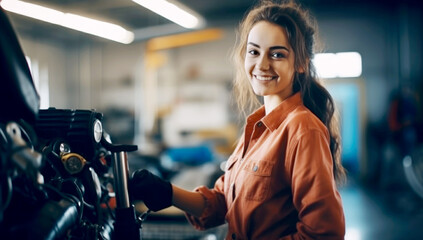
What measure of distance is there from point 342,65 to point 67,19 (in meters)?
6.16

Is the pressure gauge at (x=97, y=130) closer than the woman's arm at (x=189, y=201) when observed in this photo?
Yes

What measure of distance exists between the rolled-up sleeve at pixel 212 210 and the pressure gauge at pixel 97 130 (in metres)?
0.47

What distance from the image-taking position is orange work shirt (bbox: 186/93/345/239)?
44.9 inches

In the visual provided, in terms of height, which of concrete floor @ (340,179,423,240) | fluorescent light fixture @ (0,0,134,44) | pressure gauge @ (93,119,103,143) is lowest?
concrete floor @ (340,179,423,240)

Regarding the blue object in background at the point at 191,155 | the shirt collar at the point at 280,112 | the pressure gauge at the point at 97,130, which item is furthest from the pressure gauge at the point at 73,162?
the blue object in background at the point at 191,155

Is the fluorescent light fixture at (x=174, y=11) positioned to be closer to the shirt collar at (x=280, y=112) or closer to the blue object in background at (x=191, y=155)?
the blue object in background at (x=191, y=155)

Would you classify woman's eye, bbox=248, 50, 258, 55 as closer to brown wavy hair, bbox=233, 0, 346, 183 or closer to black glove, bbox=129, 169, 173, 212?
brown wavy hair, bbox=233, 0, 346, 183

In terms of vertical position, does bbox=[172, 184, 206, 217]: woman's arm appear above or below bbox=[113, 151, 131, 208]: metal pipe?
below

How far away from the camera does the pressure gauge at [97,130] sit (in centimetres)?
129

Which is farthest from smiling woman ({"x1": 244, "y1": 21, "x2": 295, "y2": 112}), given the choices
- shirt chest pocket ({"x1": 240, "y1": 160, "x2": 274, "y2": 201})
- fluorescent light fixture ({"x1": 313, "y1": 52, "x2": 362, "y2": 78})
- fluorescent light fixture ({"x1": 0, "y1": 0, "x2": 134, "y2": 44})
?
fluorescent light fixture ({"x1": 313, "y1": 52, "x2": 362, "y2": 78})

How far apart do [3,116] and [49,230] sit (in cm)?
30

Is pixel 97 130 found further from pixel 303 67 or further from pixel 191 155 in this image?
pixel 191 155

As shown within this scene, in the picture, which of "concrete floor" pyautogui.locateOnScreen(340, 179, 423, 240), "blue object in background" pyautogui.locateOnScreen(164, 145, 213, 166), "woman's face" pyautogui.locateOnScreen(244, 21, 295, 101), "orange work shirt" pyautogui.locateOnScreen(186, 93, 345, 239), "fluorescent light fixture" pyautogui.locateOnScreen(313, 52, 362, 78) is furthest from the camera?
"fluorescent light fixture" pyautogui.locateOnScreen(313, 52, 362, 78)

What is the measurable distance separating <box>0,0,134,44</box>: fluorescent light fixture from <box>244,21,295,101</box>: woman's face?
425cm
